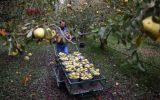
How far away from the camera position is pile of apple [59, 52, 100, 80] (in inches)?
228

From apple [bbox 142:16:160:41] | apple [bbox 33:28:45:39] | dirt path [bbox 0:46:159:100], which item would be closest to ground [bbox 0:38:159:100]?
dirt path [bbox 0:46:159:100]

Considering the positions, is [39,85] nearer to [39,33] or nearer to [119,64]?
[119,64]

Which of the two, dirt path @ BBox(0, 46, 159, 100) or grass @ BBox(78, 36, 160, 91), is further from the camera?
grass @ BBox(78, 36, 160, 91)

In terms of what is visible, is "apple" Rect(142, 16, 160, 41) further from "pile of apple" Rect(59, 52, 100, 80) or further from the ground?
the ground

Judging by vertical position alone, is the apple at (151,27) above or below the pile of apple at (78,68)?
above

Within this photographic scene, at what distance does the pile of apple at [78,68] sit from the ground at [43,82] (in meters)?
0.63

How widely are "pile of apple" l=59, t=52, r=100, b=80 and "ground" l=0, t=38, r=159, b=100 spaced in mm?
633

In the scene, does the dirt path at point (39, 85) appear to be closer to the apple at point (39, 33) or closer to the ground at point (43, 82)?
the ground at point (43, 82)

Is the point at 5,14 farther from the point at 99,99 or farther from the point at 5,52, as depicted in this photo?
the point at 5,52

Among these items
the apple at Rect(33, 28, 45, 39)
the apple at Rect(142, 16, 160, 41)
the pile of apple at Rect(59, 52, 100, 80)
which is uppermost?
the apple at Rect(142, 16, 160, 41)

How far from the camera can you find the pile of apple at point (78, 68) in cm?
578

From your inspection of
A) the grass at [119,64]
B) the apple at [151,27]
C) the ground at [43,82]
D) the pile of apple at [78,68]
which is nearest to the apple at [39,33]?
the apple at [151,27]

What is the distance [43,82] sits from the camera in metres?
7.18

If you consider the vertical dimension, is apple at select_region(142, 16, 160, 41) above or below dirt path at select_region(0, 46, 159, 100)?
above
